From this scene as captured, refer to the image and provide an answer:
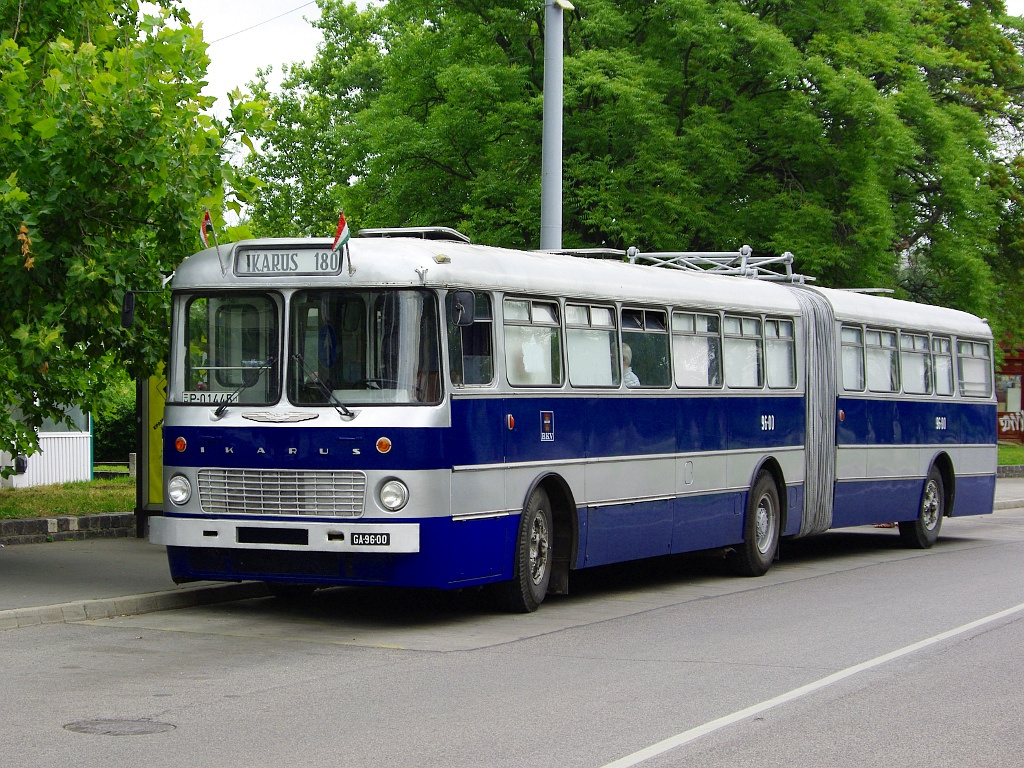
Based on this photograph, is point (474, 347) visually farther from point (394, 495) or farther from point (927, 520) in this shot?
point (927, 520)

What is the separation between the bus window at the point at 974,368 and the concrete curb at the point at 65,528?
37.8 feet

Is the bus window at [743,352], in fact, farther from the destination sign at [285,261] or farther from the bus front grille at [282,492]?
the bus front grille at [282,492]

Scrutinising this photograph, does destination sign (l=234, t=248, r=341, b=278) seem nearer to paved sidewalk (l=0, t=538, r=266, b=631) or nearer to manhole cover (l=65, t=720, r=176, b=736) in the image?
paved sidewalk (l=0, t=538, r=266, b=631)

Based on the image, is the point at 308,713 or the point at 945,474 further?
the point at 945,474

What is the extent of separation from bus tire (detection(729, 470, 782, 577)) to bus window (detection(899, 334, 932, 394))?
3.95 m

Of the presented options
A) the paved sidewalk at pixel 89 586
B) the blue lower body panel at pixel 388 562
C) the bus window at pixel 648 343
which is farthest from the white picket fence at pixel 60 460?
the blue lower body panel at pixel 388 562

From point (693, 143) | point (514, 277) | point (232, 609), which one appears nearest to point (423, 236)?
point (514, 277)

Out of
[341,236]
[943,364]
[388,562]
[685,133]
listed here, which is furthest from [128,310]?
[685,133]

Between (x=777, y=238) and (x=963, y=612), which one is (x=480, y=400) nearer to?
(x=963, y=612)

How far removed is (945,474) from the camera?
21344mm

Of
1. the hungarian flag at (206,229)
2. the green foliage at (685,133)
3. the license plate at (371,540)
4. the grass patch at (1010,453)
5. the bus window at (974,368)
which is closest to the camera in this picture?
the license plate at (371,540)

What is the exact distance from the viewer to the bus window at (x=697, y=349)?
Result: 15344 mm

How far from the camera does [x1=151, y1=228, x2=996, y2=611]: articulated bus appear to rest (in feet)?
38.1

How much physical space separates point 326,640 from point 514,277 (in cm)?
342
